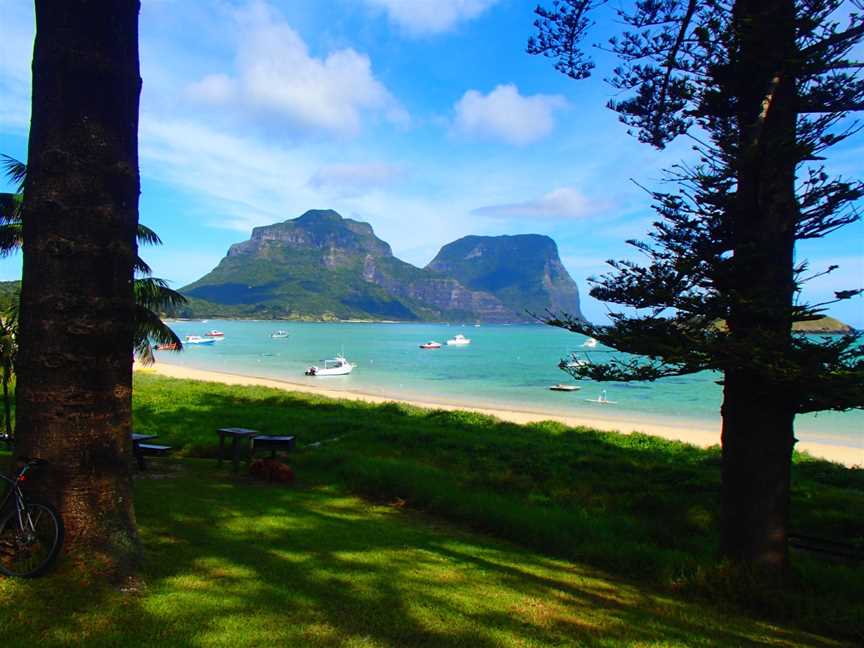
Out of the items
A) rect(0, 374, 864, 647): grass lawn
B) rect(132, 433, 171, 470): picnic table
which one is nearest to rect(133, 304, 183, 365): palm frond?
rect(0, 374, 864, 647): grass lawn

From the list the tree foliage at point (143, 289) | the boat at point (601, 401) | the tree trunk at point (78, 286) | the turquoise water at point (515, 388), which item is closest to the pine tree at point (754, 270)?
the tree trunk at point (78, 286)

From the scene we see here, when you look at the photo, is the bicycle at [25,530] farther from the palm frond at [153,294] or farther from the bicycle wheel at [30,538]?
the palm frond at [153,294]

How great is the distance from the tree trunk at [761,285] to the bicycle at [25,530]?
505 centimetres

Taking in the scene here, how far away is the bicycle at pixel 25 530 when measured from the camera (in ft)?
11.9

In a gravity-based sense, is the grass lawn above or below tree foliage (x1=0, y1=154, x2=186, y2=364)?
below

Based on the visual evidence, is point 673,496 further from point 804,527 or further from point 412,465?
point 412,465

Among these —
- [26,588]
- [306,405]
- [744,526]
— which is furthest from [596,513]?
[306,405]

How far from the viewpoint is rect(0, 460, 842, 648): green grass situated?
3262mm

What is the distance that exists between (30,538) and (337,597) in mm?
1922

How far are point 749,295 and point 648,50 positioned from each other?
282cm

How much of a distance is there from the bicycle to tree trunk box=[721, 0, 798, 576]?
505 centimetres

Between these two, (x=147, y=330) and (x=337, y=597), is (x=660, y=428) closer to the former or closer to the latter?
(x=147, y=330)

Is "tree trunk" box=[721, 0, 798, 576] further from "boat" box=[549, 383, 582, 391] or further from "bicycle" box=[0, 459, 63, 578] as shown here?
"boat" box=[549, 383, 582, 391]

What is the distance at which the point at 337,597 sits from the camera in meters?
3.88
